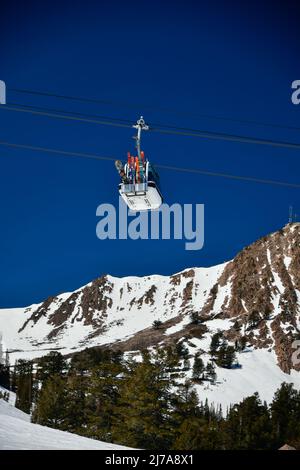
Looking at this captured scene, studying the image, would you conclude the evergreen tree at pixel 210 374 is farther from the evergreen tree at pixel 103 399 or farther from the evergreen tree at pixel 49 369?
the evergreen tree at pixel 103 399

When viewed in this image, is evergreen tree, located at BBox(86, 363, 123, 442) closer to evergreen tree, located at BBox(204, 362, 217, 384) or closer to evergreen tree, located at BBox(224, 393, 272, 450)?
evergreen tree, located at BBox(224, 393, 272, 450)

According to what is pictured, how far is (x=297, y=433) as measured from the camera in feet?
242

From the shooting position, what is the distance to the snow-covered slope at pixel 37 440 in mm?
20047

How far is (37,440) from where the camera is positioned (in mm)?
22297

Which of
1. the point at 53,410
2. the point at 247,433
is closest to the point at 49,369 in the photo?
the point at 53,410

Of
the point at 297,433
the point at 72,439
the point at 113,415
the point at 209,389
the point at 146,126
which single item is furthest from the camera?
the point at 209,389

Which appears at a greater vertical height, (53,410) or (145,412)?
(145,412)

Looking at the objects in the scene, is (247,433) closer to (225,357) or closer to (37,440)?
(37,440)

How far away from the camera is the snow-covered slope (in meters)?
20.0

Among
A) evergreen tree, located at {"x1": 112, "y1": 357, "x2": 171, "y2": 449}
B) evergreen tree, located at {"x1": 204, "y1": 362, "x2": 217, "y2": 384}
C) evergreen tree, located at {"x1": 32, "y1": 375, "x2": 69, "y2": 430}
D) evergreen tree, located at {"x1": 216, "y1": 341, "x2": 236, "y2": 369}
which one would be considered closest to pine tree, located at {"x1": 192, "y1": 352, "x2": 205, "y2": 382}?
evergreen tree, located at {"x1": 204, "y1": 362, "x2": 217, "y2": 384}

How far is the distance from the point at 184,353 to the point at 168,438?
5139 inches

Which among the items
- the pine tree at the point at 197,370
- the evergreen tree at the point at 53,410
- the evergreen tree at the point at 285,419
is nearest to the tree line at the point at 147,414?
the evergreen tree at the point at 53,410
